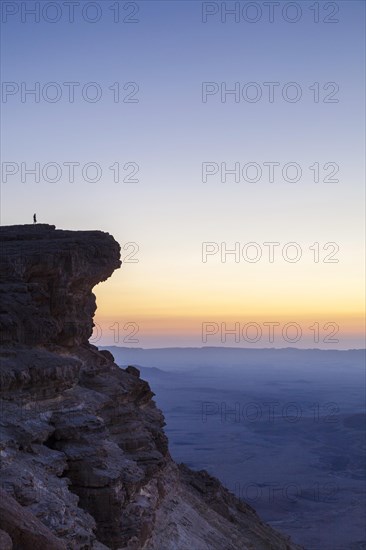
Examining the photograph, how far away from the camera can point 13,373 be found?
19000 mm

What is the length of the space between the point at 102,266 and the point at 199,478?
1797 cm

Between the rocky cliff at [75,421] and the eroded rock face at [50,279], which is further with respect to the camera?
the eroded rock face at [50,279]

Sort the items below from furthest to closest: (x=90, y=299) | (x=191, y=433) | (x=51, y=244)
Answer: (x=191, y=433) < (x=90, y=299) < (x=51, y=244)

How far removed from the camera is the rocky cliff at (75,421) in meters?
17.4

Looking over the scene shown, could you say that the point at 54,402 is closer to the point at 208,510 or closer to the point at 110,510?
the point at 110,510

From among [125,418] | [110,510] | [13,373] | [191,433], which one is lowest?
[191,433]

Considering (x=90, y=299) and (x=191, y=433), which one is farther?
(x=191, y=433)

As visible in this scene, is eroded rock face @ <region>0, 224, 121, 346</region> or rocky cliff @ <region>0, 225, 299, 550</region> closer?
rocky cliff @ <region>0, 225, 299, 550</region>

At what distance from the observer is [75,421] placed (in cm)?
2033

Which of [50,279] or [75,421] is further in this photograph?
[50,279]

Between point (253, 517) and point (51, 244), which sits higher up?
point (51, 244)

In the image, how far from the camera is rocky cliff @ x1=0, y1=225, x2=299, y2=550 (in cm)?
1736

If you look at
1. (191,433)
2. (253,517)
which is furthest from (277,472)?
(253,517)

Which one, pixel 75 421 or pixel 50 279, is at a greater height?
pixel 50 279
